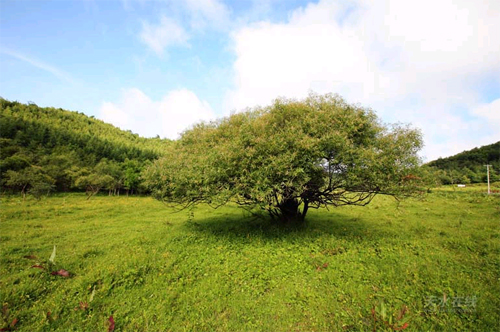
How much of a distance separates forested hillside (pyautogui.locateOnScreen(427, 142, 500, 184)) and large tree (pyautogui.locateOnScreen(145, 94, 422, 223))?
4989cm

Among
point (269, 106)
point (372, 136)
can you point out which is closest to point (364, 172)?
point (372, 136)

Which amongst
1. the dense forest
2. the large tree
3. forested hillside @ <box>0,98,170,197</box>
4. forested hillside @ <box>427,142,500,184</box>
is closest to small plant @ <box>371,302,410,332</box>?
the large tree

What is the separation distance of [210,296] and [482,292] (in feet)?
30.4

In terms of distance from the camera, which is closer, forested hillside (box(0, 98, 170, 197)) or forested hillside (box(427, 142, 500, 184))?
forested hillside (box(0, 98, 170, 197))

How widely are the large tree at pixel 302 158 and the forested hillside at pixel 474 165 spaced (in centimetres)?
4989

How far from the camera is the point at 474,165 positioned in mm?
57906

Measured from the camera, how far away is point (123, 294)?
7.71 meters

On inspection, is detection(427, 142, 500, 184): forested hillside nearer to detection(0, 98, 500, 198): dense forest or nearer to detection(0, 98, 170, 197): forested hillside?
detection(0, 98, 500, 198): dense forest

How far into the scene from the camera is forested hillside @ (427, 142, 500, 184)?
172 ft

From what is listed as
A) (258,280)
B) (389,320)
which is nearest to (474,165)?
(389,320)

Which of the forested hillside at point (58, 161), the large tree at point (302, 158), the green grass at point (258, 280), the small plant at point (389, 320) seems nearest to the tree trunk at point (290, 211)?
the green grass at point (258, 280)

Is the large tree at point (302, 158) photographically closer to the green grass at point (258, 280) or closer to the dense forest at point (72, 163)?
the green grass at point (258, 280)

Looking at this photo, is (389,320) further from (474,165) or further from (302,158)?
(474,165)

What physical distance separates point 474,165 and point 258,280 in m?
78.3
